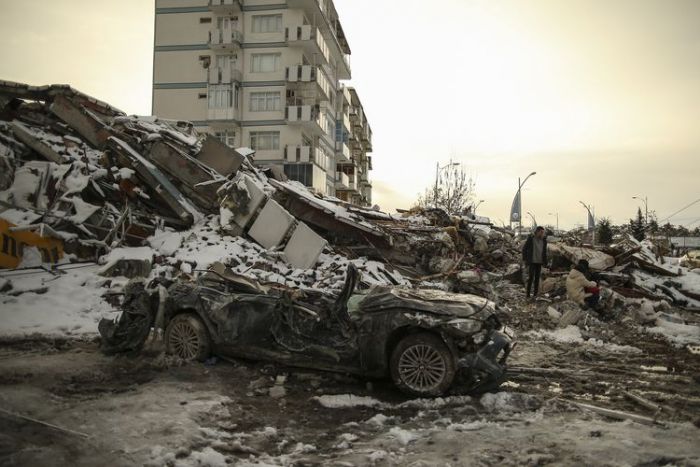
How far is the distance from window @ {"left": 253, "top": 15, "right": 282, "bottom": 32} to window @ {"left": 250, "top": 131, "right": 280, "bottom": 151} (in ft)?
27.8

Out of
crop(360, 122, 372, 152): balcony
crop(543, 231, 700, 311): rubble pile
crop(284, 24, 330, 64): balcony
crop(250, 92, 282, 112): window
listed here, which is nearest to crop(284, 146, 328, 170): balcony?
crop(250, 92, 282, 112): window

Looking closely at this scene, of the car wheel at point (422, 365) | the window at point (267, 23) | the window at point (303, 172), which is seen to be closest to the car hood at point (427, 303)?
the car wheel at point (422, 365)

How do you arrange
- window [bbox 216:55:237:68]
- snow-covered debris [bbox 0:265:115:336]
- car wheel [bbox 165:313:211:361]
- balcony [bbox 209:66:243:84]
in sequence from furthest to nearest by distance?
window [bbox 216:55:237:68] → balcony [bbox 209:66:243:84] → snow-covered debris [bbox 0:265:115:336] → car wheel [bbox 165:313:211:361]

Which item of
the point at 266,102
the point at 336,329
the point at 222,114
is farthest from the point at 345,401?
the point at 266,102

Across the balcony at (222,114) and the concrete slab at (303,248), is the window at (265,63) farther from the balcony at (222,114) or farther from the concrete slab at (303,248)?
the concrete slab at (303,248)

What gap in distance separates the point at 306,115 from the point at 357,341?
35.5 metres

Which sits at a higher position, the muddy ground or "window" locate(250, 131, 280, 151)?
"window" locate(250, 131, 280, 151)

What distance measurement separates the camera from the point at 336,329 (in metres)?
6.09

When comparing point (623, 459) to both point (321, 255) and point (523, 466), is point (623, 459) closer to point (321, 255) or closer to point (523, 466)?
point (523, 466)

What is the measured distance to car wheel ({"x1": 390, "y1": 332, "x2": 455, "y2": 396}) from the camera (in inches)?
216

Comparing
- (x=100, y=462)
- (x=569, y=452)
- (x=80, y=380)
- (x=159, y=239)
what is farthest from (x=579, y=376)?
(x=159, y=239)

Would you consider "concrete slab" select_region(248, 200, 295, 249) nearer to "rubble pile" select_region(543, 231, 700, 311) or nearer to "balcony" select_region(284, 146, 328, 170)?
"rubble pile" select_region(543, 231, 700, 311)

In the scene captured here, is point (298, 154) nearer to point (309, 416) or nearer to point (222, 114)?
point (222, 114)

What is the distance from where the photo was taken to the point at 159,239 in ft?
45.5
